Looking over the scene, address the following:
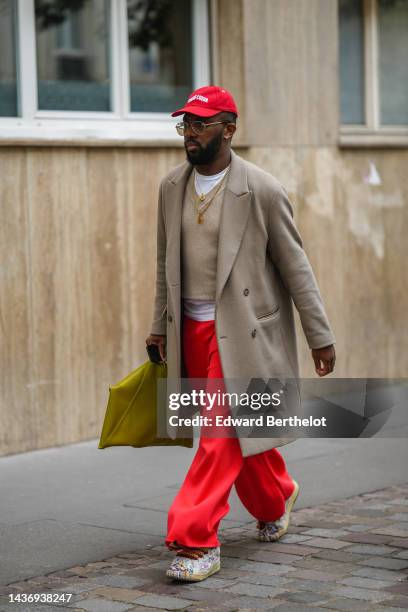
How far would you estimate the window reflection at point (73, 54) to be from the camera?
833 centimetres

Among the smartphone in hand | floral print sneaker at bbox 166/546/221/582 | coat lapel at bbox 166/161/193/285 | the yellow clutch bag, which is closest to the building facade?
the smartphone in hand

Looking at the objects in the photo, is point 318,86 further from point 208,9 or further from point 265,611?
point 265,611

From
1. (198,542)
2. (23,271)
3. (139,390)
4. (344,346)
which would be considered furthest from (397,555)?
(344,346)

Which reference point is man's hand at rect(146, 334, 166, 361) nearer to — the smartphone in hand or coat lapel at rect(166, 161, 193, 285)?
the smartphone in hand

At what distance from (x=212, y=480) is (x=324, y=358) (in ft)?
2.47

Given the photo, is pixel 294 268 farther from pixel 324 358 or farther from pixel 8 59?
pixel 8 59

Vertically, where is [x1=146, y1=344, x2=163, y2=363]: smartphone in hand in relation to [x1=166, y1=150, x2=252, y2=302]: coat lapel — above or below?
below

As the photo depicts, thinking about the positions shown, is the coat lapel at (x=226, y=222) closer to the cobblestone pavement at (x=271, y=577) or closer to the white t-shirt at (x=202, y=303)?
the white t-shirt at (x=202, y=303)

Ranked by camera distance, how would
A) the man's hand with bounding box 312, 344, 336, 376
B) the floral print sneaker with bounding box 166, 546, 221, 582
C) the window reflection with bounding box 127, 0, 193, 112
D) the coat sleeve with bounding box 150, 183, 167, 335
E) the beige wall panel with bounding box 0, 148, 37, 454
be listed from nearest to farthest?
1. the floral print sneaker with bounding box 166, 546, 221, 582
2. the man's hand with bounding box 312, 344, 336, 376
3. the coat sleeve with bounding box 150, 183, 167, 335
4. the beige wall panel with bounding box 0, 148, 37, 454
5. the window reflection with bounding box 127, 0, 193, 112

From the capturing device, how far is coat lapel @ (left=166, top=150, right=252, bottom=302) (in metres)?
5.38

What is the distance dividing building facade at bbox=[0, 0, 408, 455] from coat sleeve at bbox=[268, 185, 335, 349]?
114 inches

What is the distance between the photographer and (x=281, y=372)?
5.57 m

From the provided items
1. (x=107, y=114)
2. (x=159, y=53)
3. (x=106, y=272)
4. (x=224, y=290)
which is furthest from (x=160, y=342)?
(x=159, y=53)

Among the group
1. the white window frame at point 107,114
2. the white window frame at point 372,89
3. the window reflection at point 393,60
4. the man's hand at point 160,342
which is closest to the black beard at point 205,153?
the man's hand at point 160,342
